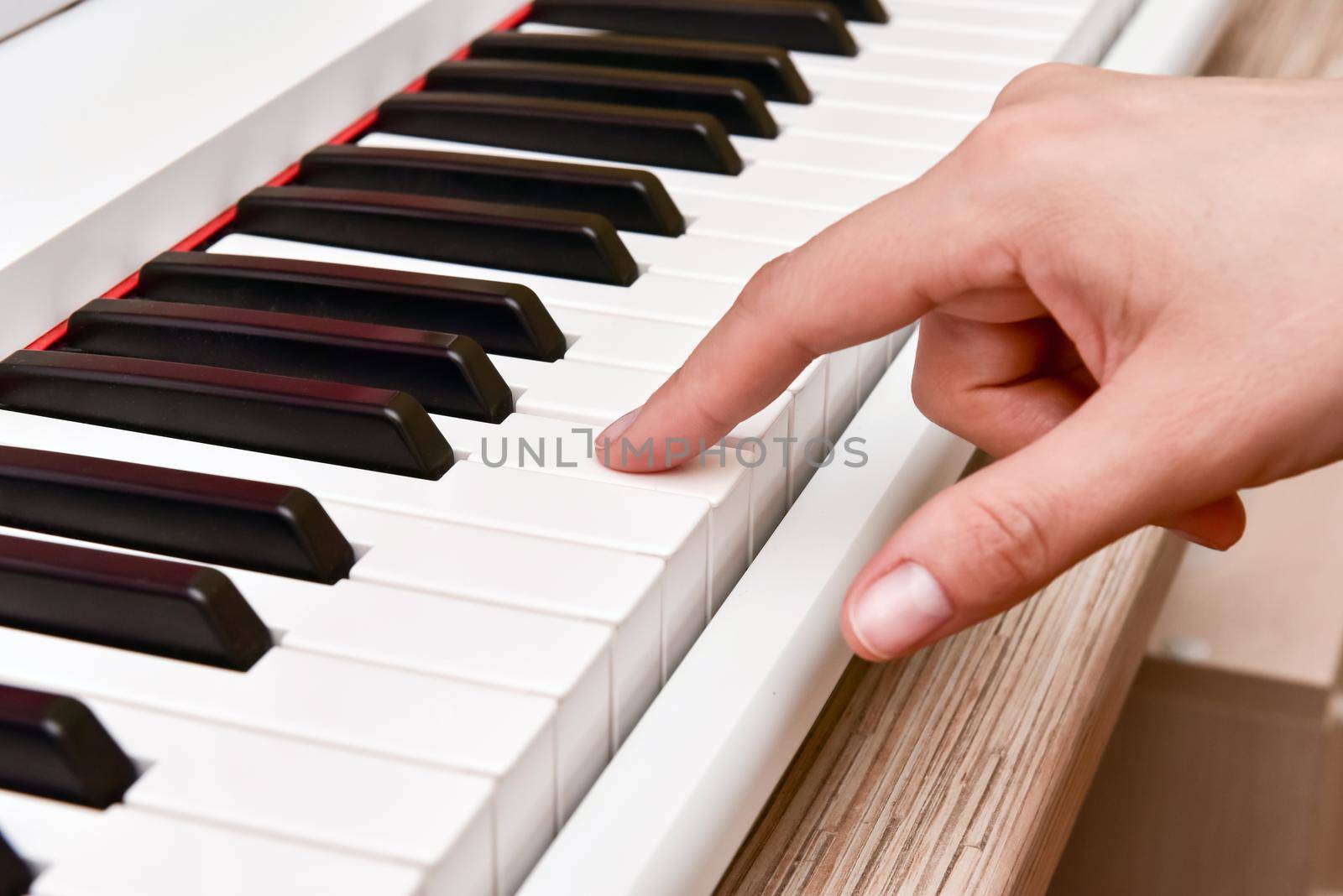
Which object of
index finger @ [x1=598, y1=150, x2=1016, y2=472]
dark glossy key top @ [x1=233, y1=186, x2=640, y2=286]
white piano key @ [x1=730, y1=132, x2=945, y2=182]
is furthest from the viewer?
white piano key @ [x1=730, y1=132, x2=945, y2=182]

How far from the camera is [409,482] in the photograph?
801 millimetres

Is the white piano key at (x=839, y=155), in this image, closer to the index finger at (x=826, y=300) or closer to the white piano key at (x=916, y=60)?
the white piano key at (x=916, y=60)

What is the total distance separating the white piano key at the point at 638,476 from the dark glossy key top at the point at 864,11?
0.71m

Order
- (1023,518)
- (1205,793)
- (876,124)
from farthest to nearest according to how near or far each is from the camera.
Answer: (1205,793)
(876,124)
(1023,518)

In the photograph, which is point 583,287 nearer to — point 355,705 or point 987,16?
point 355,705

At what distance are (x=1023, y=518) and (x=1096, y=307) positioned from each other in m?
0.12

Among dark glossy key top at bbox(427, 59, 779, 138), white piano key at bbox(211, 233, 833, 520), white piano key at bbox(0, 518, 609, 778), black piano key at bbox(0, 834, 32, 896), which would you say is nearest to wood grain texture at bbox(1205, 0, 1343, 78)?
dark glossy key top at bbox(427, 59, 779, 138)

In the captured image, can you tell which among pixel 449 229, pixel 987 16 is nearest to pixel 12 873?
pixel 449 229

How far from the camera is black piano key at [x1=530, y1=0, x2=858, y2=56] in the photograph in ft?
4.46

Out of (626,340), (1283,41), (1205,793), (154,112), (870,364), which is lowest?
(1205,793)

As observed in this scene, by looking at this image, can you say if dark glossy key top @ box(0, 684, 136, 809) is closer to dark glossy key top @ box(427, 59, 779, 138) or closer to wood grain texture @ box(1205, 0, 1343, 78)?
dark glossy key top @ box(427, 59, 779, 138)

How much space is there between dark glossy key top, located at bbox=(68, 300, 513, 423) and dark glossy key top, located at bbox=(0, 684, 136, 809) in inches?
12.0

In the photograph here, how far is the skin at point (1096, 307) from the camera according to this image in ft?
2.20

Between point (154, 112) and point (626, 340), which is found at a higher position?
point (154, 112)
